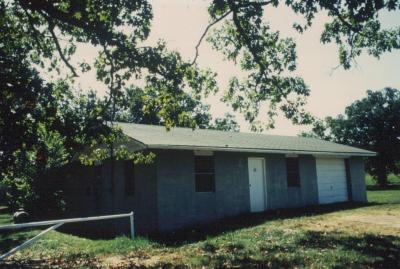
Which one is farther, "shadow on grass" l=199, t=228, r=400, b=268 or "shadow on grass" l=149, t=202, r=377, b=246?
"shadow on grass" l=149, t=202, r=377, b=246

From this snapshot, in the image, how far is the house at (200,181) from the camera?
556 inches

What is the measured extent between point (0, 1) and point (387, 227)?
44.7 feet

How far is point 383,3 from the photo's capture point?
9453 mm

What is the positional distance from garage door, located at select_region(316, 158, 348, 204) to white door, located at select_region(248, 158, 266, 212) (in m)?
4.60

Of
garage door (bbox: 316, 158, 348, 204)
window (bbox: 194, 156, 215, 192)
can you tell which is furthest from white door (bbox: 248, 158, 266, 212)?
garage door (bbox: 316, 158, 348, 204)

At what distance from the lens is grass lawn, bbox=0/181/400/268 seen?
836 centimetres

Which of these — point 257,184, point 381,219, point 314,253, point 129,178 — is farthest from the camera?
point 257,184

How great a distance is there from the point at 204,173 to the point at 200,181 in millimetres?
385

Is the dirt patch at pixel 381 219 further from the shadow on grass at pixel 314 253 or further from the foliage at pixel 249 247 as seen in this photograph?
the shadow on grass at pixel 314 253

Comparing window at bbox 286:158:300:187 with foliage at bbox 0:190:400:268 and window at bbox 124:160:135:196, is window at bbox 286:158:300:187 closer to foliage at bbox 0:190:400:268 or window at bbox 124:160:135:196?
foliage at bbox 0:190:400:268

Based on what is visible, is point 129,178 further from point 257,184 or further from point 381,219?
point 381,219

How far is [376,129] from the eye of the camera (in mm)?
48375

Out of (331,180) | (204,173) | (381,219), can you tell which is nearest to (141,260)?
(204,173)

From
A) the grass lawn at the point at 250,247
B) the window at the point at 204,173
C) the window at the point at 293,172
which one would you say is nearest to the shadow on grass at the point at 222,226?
the grass lawn at the point at 250,247
